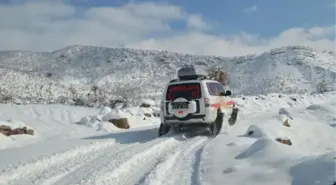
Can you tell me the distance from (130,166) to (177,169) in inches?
38.3

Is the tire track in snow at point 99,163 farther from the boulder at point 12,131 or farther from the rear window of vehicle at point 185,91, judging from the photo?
the boulder at point 12,131

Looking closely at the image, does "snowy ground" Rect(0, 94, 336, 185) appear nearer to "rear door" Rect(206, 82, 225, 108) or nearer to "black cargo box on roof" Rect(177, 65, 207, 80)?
"rear door" Rect(206, 82, 225, 108)

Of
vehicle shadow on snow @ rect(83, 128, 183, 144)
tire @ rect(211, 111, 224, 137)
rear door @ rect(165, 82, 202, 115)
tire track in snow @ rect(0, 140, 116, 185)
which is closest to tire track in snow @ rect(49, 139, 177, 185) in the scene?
tire track in snow @ rect(0, 140, 116, 185)

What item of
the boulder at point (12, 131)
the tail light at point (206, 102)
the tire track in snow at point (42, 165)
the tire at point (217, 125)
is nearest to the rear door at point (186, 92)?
the tail light at point (206, 102)

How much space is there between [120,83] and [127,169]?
521 ft

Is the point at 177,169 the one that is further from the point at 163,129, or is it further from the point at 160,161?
the point at 163,129

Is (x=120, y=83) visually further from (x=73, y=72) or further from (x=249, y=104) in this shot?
(x=249, y=104)

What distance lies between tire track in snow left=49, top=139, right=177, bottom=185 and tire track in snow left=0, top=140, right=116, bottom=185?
36 centimetres

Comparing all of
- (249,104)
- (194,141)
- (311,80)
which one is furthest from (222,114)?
(311,80)

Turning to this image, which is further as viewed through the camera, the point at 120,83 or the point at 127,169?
the point at 120,83

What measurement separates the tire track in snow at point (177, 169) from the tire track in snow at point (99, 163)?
971mm

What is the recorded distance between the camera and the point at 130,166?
8172mm

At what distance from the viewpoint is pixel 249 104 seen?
98.8ft

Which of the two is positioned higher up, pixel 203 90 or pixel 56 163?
pixel 203 90
